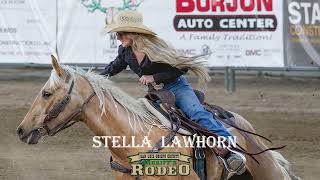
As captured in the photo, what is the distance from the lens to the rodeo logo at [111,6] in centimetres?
1273

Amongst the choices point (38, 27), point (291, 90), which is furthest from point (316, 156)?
point (38, 27)

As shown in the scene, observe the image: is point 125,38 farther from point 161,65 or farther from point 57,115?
point 57,115

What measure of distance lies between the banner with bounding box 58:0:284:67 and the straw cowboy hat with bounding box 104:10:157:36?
6515mm

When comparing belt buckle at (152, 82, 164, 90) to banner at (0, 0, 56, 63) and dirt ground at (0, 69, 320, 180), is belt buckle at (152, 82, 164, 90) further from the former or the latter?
banner at (0, 0, 56, 63)

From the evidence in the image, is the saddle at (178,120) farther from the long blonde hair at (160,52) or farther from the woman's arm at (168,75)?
the long blonde hair at (160,52)

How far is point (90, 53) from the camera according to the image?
42.1 feet

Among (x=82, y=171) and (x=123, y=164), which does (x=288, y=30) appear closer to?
(x=82, y=171)

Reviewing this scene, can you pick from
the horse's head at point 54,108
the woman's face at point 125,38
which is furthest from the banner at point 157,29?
the horse's head at point 54,108

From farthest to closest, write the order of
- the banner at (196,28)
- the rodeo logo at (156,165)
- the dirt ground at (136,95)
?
1. the banner at (196,28)
2. the dirt ground at (136,95)
3. the rodeo logo at (156,165)

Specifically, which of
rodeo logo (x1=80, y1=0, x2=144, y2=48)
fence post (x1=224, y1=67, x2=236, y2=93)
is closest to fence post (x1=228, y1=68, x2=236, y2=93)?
fence post (x1=224, y1=67, x2=236, y2=93)

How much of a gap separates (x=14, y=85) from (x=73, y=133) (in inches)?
140

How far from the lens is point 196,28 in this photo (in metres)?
12.6

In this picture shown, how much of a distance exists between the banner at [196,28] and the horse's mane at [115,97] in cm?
654

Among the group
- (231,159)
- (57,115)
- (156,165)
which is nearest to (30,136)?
(57,115)
